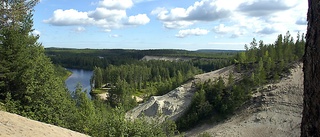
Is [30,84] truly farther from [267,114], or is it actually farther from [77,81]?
[77,81]

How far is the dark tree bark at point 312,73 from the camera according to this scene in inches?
94.8

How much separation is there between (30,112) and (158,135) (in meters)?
8.29

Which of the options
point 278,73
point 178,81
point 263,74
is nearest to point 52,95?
point 263,74

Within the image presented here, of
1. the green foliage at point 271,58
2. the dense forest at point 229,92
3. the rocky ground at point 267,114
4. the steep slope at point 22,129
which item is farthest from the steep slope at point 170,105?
the steep slope at point 22,129

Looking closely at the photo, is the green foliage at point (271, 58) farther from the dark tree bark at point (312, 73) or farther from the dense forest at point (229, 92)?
the dark tree bark at point (312, 73)

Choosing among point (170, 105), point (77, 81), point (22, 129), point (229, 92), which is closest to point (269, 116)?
point (229, 92)

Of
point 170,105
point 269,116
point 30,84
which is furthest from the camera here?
point 170,105

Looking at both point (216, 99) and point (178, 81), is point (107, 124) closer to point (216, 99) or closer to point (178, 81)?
point (216, 99)

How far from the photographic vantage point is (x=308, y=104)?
8.48 ft

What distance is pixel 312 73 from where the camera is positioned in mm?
2473

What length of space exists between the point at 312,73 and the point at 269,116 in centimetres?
3712

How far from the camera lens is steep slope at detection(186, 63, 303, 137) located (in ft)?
112

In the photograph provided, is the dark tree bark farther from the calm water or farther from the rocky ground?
the calm water

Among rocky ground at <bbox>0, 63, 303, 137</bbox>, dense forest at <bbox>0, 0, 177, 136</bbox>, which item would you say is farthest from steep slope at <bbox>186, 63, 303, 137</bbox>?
dense forest at <bbox>0, 0, 177, 136</bbox>
